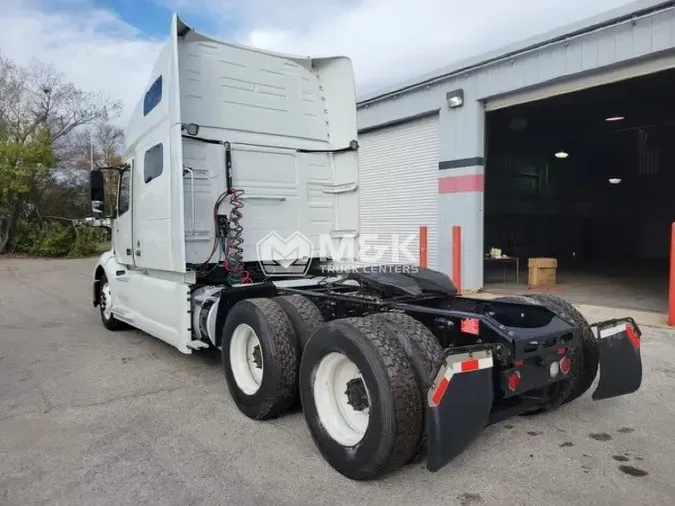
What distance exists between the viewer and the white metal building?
29.7 ft

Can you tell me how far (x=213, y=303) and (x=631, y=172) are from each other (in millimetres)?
25646

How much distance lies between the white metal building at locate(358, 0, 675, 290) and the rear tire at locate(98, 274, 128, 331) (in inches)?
291

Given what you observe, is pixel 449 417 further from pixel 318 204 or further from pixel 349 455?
pixel 318 204

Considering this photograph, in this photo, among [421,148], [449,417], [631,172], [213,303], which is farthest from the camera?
[631,172]

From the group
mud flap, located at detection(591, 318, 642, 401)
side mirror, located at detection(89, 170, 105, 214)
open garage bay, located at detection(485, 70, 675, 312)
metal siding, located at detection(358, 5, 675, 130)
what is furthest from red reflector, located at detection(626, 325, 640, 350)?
open garage bay, located at detection(485, 70, 675, 312)

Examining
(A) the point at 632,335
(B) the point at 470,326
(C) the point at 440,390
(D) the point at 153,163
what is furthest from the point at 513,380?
(D) the point at 153,163

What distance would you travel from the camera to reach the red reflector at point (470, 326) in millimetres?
3619

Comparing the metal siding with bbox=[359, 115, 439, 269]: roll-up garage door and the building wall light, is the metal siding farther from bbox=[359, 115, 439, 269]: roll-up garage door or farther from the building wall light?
bbox=[359, 115, 439, 269]: roll-up garage door

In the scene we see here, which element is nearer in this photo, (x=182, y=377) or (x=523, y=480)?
(x=523, y=480)

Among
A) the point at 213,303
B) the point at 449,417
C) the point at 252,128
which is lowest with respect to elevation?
the point at 449,417

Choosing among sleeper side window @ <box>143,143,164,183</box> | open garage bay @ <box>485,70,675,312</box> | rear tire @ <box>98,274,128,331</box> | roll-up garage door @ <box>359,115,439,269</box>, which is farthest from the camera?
open garage bay @ <box>485,70,675,312</box>

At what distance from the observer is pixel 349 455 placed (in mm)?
3404

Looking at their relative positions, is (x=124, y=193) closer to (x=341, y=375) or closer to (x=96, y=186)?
(x=96, y=186)

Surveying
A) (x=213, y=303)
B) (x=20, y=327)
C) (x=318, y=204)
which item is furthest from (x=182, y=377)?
(x=20, y=327)
